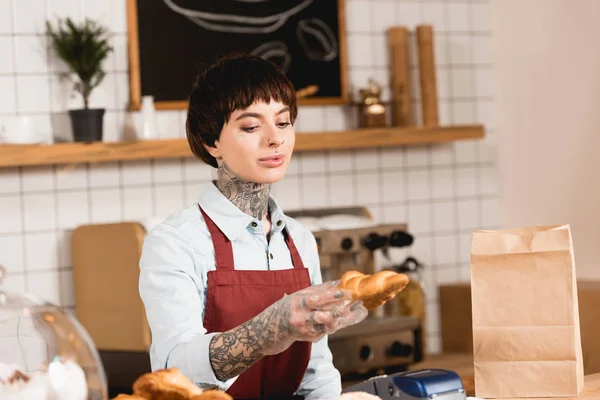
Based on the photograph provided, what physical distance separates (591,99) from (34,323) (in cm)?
308

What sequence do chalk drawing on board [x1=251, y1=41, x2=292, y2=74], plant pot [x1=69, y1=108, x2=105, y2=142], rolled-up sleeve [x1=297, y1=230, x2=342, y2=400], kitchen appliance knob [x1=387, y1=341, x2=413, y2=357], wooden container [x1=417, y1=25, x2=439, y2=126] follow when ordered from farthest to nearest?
wooden container [x1=417, y1=25, x2=439, y2=126], chalk drawing on board [x1=251, y1=41, x2=292, y2=74], kitchen appliance knob [x1=387, y1=341, x2=413, y2=357], plant pot [x1=69, y1=108, x2=105, y2=142], rolled-up sleeve [x1=297, y1=230, x2=342, y2=400]

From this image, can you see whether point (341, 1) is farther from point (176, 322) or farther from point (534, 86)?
point (176, 322)

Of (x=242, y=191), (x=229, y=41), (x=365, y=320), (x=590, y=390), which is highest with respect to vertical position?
(x=229, y=41)

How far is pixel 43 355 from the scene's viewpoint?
3.74ft

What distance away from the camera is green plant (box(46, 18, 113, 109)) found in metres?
3.31

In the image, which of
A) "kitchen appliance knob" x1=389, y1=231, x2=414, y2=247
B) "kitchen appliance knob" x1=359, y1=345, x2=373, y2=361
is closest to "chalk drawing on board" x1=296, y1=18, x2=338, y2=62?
"kitchen appliance knob" x1=389, y1=231, x2=414, y2=247

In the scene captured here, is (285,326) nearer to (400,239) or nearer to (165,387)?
(165,387)

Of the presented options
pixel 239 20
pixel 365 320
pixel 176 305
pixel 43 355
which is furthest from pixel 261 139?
pixel 239 20

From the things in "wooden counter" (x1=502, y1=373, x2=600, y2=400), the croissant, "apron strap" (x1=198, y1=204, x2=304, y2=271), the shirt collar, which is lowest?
"wooden counter" (x1=502, y1=373, x2=600, y2=400)

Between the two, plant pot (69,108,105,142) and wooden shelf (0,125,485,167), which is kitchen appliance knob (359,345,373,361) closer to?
wooden shelf (0,125,485,167)

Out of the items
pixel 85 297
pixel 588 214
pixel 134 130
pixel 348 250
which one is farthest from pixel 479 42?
pixel 85 297

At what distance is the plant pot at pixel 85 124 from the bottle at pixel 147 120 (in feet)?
0.59

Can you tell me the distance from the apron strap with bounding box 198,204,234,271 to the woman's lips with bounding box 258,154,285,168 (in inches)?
6.4

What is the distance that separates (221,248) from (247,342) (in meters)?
0.34
